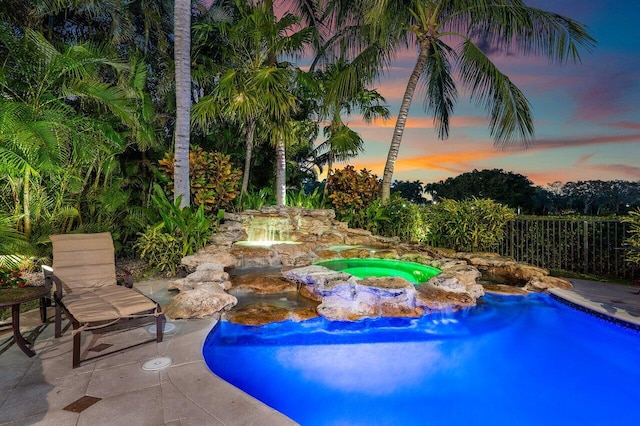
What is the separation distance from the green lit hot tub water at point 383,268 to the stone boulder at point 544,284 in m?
1.77

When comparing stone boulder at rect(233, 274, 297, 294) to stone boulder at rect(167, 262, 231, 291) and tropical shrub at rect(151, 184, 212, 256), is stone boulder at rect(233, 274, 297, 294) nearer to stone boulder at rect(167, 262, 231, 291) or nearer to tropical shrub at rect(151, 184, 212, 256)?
stone boulder at rect(167, 262, 231, 291)

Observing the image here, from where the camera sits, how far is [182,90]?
24.3 feet

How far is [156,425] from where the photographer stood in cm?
232

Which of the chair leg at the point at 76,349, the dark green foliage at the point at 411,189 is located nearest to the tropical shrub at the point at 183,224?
the chair leg at the point at 76,349

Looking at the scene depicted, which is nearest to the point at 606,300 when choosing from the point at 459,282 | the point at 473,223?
the point at 459,282

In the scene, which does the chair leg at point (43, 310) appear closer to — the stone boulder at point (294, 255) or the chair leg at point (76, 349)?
the chair leg at point (76, 349)

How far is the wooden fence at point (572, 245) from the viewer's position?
7301 mm

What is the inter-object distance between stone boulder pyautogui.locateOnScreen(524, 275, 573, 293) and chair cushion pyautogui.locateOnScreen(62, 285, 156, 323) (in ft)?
22.4

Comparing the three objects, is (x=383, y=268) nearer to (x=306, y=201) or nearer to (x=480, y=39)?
(x=306, y=201)

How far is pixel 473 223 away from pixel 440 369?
559cm

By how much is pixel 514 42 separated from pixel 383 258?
24.7 ft

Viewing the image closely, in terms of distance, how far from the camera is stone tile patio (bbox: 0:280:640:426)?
2.40m

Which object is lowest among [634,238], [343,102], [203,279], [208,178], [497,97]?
[203,279]

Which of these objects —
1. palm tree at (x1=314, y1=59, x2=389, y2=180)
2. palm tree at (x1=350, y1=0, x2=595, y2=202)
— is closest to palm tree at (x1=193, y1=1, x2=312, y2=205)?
palm tree at (x1=314, y1=59, x2=389, y2=180)
